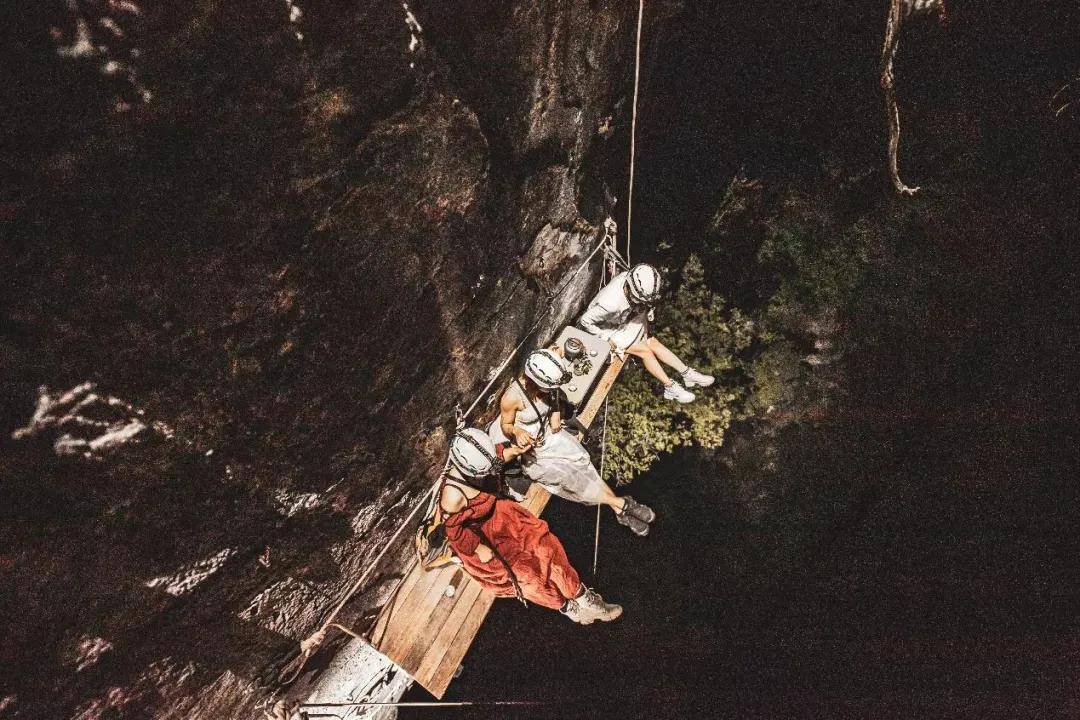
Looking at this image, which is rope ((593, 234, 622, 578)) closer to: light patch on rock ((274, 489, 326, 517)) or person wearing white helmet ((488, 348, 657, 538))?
person wearing white helmet ((488, 348, 657, 538))

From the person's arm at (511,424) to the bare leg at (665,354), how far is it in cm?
172

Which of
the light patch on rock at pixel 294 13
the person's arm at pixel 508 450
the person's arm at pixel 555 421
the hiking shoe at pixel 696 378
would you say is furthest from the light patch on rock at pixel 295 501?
the hiking shoe at pixel 696 378

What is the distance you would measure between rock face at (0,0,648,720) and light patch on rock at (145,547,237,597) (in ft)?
0.04

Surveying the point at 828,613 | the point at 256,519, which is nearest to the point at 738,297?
the point at 828,613

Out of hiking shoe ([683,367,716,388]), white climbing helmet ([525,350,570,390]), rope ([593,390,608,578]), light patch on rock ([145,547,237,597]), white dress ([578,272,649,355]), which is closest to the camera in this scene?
light patch on rock ([145,547,237,597])

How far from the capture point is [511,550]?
131 inches

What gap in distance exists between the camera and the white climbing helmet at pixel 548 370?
11.6 feet

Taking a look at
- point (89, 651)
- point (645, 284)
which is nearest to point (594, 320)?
point (645, 284)

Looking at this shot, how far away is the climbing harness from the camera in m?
3.59

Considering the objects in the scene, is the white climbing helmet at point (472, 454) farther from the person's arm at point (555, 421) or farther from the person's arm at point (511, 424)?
the person's arm at point (555, 421)

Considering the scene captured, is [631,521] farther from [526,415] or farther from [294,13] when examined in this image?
[294,13]

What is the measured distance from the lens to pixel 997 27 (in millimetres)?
3566

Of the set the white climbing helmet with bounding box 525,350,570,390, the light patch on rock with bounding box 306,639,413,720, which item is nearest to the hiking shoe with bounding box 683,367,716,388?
the white climbing helmet with bounding box 525,350,570,390

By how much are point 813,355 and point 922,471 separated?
4.60ft
